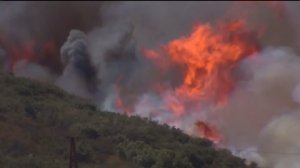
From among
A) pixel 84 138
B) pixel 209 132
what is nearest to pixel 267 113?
pixel 209 132

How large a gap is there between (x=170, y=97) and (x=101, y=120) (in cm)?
1075

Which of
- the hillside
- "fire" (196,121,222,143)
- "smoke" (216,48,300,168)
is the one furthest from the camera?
"fire" (196,121,222,143)

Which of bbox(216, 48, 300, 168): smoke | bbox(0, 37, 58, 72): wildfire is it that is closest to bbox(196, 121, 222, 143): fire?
bbox(216, 48, 300, 168): smoke

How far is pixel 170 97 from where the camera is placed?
246ft

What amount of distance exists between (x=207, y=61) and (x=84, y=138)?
1906cm

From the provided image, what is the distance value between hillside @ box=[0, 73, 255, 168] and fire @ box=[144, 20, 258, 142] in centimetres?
A: 722

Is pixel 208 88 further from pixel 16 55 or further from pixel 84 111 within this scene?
pixel 16 55

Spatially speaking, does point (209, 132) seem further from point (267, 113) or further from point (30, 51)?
point (30, 51)

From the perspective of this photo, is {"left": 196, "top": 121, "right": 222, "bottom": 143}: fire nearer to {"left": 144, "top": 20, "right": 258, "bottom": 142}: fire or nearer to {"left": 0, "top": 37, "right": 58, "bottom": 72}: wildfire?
{"left": 144, "top": 20, "right": 258, "bottom": 142}: fire

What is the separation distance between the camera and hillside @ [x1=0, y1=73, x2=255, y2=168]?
57469 millimetres

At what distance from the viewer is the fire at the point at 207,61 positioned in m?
73.3

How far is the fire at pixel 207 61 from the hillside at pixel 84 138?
722 centimetres

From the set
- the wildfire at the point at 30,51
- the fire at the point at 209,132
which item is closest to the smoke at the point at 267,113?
the fire at the point at 209,132

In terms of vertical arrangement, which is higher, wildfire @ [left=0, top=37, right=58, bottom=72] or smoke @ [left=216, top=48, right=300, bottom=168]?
wildfire @ [left=0, top=37, right=58, bottom=72]
